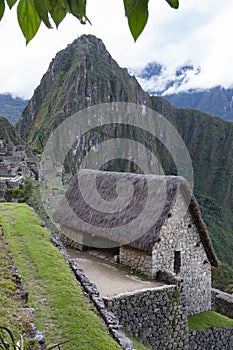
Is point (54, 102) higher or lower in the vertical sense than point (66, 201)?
higher

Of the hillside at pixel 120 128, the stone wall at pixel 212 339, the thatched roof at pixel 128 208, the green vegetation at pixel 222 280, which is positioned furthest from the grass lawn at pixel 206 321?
the hillside at pixel 120 128

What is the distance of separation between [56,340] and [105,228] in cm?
611

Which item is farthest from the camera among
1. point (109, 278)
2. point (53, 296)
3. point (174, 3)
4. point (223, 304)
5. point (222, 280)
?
point (222, 280)

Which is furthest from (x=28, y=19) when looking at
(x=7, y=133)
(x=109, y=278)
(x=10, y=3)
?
(x=7, y=133)

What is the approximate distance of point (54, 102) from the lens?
111 m

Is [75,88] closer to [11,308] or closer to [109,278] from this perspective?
[109,278]

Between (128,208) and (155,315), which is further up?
(128,208)

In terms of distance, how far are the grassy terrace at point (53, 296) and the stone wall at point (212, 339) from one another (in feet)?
12.4

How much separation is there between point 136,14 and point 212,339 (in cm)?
994

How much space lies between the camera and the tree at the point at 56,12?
0.98 m

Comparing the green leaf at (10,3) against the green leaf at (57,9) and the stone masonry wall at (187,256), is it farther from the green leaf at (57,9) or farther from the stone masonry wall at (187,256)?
the stone masonry wall at (187,256)

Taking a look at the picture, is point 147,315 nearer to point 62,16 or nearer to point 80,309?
point 80,309

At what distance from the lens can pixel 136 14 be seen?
3.22 feet

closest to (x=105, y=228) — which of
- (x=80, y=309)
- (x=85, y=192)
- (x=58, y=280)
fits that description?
(x=85, y=192)
